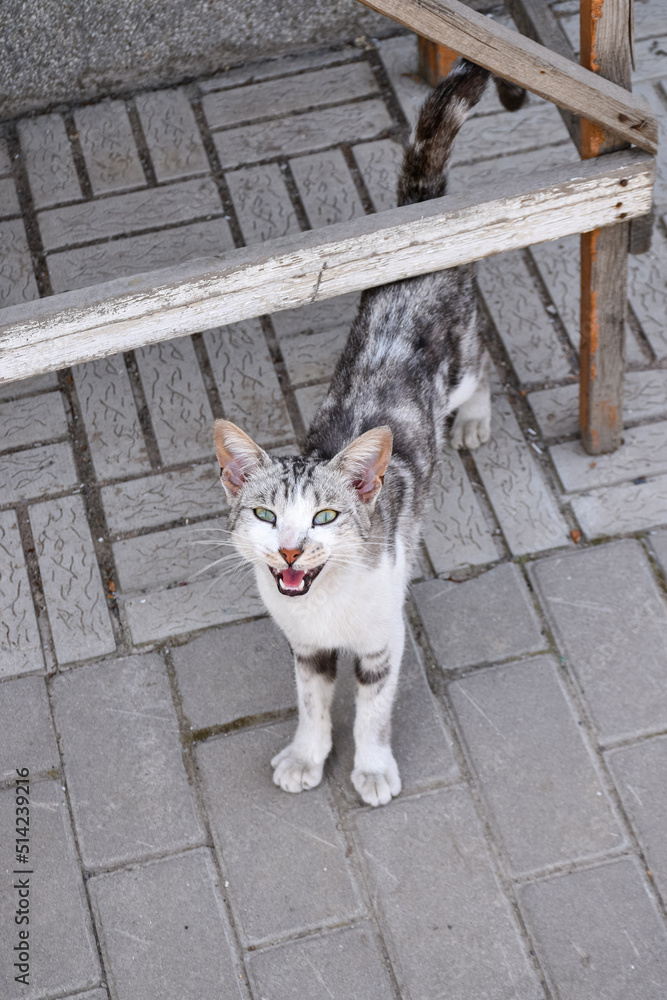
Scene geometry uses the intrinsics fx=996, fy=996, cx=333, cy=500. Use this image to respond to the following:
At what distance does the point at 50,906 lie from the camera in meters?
2.79

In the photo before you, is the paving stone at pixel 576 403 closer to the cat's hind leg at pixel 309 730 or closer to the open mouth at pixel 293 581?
the cat's hind leg at pixel 309 730

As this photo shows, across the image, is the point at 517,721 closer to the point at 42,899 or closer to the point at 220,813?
the point at 220,813

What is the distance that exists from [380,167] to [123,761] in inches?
102

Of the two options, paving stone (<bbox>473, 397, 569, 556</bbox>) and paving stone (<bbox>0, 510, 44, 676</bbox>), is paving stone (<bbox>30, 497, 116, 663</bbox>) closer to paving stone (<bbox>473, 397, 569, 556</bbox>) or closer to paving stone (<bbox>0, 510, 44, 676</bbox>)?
paving stone (<bbox>0, 510, 44, 676</bbox>)

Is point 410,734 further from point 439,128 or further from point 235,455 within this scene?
point 439,128

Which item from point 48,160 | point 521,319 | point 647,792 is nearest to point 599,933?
point 647,792

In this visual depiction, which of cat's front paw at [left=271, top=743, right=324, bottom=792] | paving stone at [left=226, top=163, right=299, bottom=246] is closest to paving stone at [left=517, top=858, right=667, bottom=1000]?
cat's front paw at [left=271, top=743, right=324, bottom=792]

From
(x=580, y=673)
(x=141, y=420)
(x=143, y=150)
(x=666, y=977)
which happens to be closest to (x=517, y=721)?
(x=580, y=673)

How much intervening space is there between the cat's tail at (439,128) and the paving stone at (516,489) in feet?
3.07

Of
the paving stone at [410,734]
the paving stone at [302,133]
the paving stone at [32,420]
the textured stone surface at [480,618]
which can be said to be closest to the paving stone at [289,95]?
the paving stone at [302,133]

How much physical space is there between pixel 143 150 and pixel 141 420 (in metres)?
1.34

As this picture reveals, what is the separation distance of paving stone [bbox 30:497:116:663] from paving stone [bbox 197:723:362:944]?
0.55 meters

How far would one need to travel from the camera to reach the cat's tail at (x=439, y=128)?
9.28ft

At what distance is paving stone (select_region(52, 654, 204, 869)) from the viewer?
2881 millimetres
